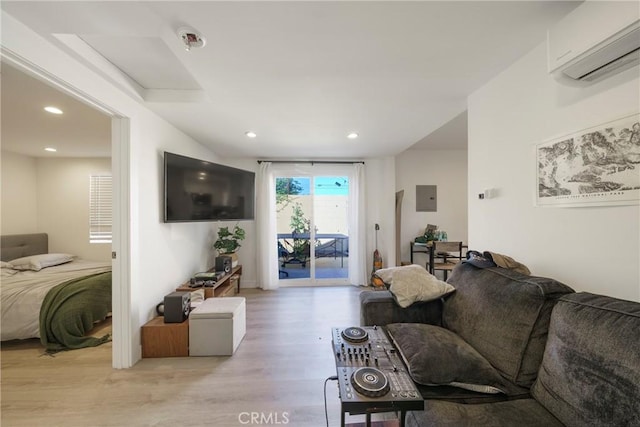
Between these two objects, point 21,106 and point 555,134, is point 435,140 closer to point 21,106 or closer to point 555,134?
point 555,134

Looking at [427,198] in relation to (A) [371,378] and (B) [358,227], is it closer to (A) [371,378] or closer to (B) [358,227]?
(B) [358,227]

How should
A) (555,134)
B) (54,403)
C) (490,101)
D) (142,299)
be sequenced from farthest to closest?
1. (142,299)
2. (490,101)
3. (54,403)
4. (555,134)

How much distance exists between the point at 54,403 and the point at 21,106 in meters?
2.63

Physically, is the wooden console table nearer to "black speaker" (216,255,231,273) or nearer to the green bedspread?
"black speaker" (216,255,231,273)

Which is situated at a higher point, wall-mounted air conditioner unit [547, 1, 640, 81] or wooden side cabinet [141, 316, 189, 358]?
wall-mounted air conditioner unit [547, 1, 640, 81]

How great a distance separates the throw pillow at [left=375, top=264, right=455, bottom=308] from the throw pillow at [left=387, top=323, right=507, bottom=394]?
41 cm

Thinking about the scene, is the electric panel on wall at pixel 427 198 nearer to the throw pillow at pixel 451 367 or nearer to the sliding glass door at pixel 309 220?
the sliding glass door at pixel 309 220

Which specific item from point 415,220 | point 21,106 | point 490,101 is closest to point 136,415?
point 21,106

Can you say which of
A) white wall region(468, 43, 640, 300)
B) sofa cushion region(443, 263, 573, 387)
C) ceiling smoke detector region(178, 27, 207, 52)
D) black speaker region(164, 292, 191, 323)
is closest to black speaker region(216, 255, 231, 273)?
black speaker region(164, 292, 191, 323)

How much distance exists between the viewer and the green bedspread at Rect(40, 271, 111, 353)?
2.36 metres

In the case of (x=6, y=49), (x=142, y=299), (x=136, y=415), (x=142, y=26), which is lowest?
(x=136, y=415)

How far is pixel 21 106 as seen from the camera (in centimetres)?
228

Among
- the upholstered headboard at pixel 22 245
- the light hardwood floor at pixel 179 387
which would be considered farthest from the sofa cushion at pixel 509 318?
the upholstered headboard at pixel 22 245

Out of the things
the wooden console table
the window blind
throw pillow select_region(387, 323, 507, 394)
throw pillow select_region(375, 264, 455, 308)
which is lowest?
the wooden console table
